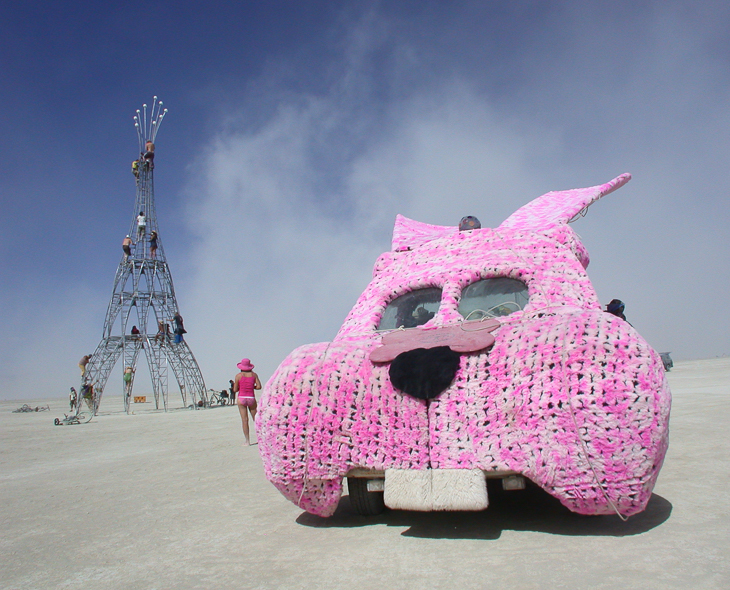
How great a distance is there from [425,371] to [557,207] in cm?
289

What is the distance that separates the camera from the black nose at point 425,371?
2650mm

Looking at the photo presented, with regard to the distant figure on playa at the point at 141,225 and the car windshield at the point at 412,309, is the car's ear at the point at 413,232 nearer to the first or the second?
the car windshield at the point at 412,309

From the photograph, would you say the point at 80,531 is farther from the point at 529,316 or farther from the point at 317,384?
the point at 529,316

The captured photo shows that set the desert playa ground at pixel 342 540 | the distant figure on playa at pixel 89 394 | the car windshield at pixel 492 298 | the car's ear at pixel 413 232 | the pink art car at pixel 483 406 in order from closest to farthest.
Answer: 1. the desert playa ground at pixel 342 540
2. the pink art car at pixel 483 406
3. the car windshield at pixel 492 298
4. the car's ear at pixel 413 232
5. the distant figure on playa at pixel 89 394

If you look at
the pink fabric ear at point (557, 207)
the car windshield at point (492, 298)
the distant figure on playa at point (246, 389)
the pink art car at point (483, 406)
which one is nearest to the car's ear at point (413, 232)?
the pink fabric ear at point (557, 207)

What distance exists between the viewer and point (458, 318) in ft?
11.0

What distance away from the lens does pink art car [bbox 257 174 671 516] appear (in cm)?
232

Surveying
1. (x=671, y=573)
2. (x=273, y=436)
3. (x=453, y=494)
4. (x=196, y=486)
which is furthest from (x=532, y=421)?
(x=196, y=486)

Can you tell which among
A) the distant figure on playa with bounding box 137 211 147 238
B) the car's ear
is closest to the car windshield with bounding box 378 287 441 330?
the car's ear

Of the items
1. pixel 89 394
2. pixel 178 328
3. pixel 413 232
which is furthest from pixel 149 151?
pixel 413 232

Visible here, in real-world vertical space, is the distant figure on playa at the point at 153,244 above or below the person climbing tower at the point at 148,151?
below

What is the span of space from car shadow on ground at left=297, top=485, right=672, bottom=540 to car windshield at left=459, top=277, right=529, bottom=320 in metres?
1.21

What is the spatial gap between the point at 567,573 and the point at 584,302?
1599mm

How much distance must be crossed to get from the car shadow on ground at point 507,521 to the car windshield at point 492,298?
3.95 feet
